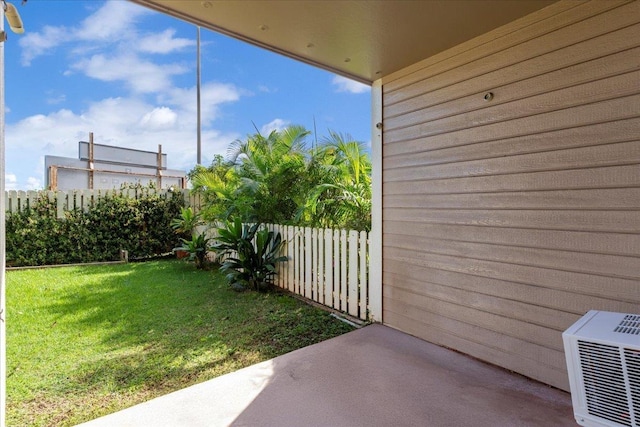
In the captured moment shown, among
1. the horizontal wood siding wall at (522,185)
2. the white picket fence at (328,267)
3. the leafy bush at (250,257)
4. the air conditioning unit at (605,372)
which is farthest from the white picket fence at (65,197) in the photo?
the air conditioning unit at (605,372)

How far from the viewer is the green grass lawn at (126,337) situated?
2.36 m

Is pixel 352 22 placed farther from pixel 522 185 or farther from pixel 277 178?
pixel 277 178

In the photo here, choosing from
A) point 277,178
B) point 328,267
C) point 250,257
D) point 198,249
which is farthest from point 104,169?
point 328,267

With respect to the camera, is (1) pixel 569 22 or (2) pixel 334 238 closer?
(1) pixel 569 22

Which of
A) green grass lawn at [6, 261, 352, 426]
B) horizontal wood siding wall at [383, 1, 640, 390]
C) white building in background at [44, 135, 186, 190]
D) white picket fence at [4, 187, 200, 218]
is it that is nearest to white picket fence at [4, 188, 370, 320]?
green grass lawn at [6, 261, 352, 426]

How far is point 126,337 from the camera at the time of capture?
11.1ft

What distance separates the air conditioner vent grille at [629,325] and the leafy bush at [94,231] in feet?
29.1

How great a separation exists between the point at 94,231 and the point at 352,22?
7.89 metres

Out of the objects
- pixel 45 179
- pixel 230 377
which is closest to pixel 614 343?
pixel 230 377

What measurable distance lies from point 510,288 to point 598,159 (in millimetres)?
1130

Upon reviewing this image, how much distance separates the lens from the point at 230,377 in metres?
2.60

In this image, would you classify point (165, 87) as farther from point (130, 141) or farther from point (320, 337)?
point (320, 337)

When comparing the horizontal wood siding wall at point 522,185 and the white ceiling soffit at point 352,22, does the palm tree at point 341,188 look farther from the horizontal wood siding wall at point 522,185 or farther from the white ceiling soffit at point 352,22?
the white ceiling soffit at point 352,22

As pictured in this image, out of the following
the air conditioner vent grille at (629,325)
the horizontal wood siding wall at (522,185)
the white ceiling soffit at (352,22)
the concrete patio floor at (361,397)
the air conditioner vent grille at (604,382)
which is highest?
the white ceiling soffit at (352,22)
